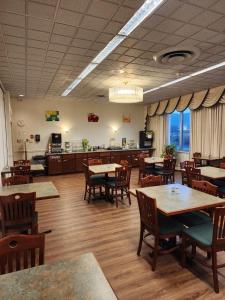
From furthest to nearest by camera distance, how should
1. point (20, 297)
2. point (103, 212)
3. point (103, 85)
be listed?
point (103, 85)
point (103, 212)
point (20, 297)

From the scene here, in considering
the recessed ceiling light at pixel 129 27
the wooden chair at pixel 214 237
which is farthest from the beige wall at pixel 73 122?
the wooden chair at pixel 214 237

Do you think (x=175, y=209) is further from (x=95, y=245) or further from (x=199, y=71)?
(x=199, y=71)

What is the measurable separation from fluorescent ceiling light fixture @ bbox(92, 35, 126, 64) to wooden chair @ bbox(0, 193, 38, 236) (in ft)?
8.21

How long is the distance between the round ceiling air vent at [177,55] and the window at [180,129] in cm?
449

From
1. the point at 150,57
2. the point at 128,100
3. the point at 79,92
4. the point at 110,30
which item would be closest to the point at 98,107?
the point at 79,92

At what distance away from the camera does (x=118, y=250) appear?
9.58 feet

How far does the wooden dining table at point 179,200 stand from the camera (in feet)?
7.87

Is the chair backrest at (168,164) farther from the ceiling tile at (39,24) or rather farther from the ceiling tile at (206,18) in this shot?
the ceiling tile at (39,24)

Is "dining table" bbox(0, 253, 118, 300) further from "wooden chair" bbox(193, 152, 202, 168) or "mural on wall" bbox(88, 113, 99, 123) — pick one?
"mural on wall" bbox(88, 113, 99, 123)

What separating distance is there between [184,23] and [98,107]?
22.7 ft

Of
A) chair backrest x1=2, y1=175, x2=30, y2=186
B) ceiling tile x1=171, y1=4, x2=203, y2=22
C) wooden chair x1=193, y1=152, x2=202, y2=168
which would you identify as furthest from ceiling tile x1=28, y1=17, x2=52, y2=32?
wooden chair x1=193, y1=152, x2=202, y2=168

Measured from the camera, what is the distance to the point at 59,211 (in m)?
4.40

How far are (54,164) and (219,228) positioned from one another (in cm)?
684

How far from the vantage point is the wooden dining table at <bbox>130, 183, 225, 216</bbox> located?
240cm
